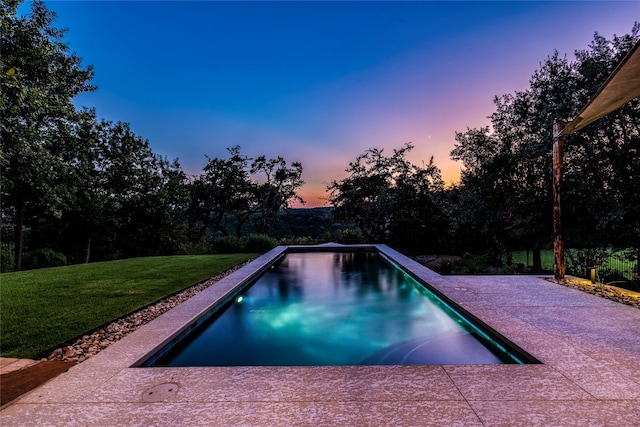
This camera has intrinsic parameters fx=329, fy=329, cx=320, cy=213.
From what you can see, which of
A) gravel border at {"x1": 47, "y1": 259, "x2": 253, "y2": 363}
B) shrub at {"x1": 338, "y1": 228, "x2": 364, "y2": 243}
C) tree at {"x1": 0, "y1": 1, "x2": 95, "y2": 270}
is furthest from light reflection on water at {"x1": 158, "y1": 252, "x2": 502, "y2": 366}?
shrub at {"x1": 338, "y1": 228, "x2": 364, "y2": 243}

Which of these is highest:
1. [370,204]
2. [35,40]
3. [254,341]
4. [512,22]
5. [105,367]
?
[512,22]

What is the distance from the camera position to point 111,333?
10.9 feet

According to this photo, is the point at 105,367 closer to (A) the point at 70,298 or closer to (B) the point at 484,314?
(A) the point at 70,298

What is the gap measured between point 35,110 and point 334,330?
326 inches

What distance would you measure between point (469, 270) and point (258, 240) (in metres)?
7.62

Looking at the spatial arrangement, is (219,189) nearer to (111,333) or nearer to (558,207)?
(111,333)

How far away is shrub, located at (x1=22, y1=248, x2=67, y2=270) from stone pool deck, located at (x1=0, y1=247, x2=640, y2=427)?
9.77m

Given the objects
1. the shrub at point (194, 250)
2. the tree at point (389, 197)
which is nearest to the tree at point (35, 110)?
the shrub at point (194, 250)

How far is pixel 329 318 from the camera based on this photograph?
5070 millimetres

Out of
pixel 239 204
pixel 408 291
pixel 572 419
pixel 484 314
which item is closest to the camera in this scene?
pixel 572 419

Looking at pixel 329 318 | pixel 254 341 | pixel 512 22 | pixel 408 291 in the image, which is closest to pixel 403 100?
pixel 512 22

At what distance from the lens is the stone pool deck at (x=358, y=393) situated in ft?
5.88

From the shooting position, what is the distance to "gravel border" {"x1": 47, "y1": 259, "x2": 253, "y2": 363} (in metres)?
2.79

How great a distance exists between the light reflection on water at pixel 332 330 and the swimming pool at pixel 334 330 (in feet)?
0.03
